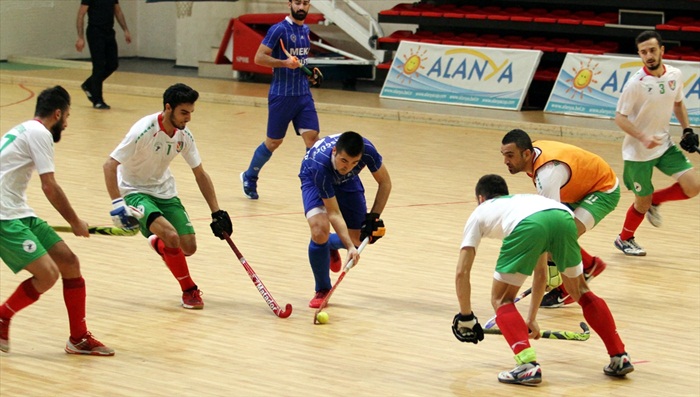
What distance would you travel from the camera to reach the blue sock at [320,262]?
6770 millimetres

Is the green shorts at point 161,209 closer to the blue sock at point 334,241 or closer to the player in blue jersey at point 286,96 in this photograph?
the blue sock at point 334,241

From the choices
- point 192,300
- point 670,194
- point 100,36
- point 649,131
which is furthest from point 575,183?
point 100,36

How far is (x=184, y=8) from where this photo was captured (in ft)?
68.9

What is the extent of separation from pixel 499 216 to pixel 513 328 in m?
0.55

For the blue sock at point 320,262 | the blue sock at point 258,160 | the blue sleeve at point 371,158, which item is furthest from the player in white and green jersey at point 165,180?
the blue sock at point 258,160

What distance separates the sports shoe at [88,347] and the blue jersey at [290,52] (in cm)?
475

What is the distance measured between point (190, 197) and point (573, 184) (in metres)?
4.53

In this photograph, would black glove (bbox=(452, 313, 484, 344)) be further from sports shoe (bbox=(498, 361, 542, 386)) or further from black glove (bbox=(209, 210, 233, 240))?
black glove (bbox=(209, 210, 233, 240))

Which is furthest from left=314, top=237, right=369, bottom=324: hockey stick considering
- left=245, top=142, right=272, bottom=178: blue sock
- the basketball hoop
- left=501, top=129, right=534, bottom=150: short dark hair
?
the basketball hoop

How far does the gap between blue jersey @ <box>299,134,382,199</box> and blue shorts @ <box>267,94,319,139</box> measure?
127 inches

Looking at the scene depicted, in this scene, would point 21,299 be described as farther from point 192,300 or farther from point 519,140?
point 519,140

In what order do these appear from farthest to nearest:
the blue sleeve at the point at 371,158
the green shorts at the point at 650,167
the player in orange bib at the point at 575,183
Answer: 1. the green shorts at the point at 650,167
2. the blue sleeve at the point at 371,158
3. the player in orange bib at the point at 575,183

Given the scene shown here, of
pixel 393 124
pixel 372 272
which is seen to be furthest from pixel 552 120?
pixel 372 272

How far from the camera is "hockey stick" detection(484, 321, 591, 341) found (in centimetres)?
566
